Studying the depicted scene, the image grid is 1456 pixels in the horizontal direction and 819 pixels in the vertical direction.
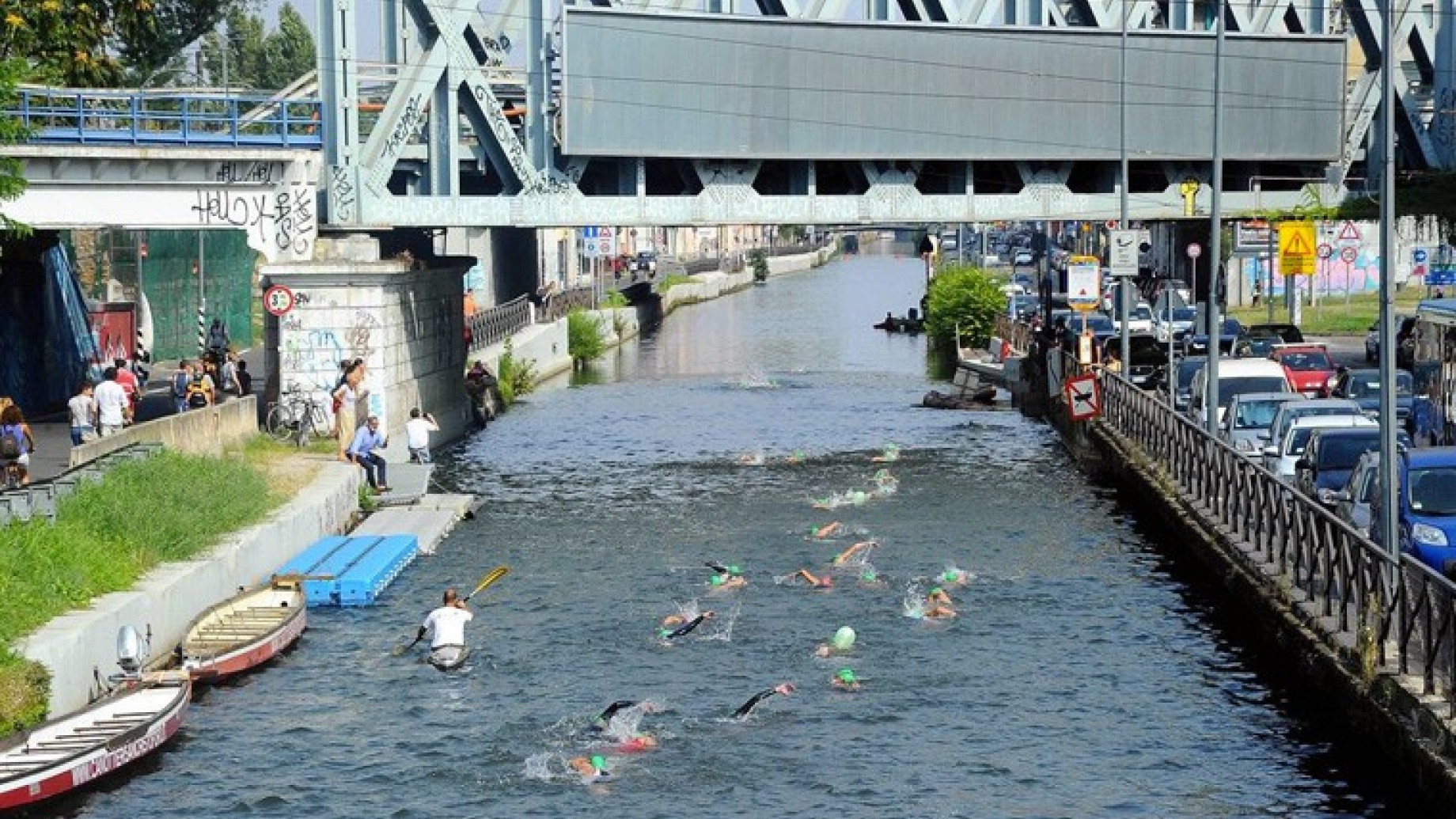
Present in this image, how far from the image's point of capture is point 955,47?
52688 mm

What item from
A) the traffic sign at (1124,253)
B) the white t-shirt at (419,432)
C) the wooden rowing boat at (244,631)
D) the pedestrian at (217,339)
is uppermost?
the traffic sign at (1124,253)

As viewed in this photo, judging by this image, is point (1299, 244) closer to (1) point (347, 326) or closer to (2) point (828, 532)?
(2) point (828, 532)

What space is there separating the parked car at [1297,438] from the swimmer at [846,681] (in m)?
11.5

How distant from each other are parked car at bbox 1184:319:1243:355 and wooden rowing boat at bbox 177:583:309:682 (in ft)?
119

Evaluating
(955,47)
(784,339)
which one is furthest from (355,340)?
(784,339)

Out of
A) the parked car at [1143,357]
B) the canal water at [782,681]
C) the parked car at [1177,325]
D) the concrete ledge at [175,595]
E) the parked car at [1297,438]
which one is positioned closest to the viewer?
the canal water at [782,681]

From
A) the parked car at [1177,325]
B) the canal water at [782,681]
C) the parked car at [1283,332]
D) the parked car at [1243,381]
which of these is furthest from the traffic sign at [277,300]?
the parked car at [1283,332]

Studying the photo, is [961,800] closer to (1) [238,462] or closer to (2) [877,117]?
(1) [238,462]

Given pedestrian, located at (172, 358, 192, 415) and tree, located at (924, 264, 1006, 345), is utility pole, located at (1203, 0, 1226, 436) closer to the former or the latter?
pedestrian, located at (172, 358, 192, 415)

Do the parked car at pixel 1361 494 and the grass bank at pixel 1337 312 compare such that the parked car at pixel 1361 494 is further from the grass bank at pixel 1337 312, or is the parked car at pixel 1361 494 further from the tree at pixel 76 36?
the grass bank at pixel 1337 312

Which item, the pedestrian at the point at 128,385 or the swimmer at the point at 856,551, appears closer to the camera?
the swimmer at the point at 856,551

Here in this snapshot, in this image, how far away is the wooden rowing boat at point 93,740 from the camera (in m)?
21.8

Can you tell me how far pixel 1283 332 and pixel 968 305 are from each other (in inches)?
917

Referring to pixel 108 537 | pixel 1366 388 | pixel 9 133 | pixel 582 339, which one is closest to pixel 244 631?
pixel 108 537
